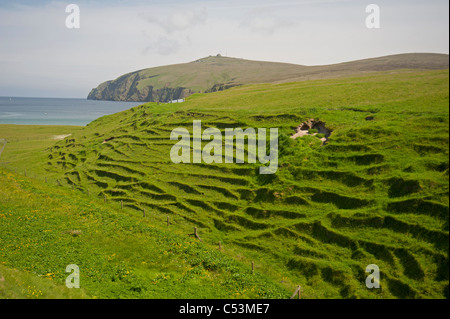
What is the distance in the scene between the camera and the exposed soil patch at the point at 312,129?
3167 cm

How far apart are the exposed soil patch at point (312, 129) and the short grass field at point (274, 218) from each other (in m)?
0.66

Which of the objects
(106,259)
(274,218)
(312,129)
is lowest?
(106,259)

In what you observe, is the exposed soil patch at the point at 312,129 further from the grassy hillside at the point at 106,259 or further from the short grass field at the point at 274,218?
the grassy hillside at the point at 106,259

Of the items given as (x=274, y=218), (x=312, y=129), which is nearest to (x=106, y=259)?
(x=274, y=218)

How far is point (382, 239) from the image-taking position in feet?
61.6

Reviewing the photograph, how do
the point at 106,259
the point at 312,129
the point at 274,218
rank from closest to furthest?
1. the point at 106,259
2. the point at 274,218
3. the point at 312,129

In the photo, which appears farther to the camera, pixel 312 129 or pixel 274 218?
pixel 312 129

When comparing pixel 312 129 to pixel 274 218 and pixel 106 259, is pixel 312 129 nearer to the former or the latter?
pixel 274 218

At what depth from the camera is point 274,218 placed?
24.6 meters

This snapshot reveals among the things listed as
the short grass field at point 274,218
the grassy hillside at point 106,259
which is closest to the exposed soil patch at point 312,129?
the short grass field at point 274,218

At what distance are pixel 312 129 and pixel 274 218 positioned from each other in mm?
13271

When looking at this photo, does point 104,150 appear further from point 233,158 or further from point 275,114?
point 275,114

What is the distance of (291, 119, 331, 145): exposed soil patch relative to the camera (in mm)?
31666

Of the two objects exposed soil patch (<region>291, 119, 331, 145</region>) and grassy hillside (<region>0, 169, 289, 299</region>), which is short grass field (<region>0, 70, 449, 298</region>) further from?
exposed soil patch (<region>291, 119, 331, 145</region>)
